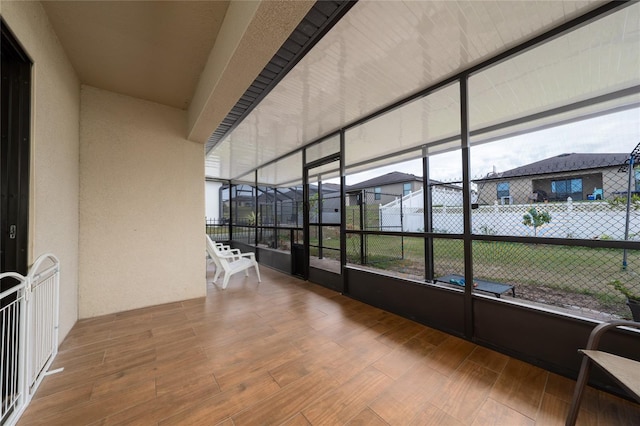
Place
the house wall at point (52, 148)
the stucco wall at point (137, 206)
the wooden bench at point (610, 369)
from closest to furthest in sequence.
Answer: the wooden bench at point (610, 369), the house wall at point (52, 148), the stucco wall at point (137, 206)

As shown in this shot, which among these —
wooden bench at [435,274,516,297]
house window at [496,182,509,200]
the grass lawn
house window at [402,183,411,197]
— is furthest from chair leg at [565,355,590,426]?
house window at [402,183,411,197]

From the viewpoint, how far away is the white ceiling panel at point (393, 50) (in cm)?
163

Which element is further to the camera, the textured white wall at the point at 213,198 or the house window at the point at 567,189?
the textured white wall at the point at 213,198

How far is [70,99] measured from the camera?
2.40 m

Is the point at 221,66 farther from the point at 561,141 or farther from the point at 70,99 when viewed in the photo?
the point at 561,141

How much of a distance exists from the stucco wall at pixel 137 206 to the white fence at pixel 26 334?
3.18 feet

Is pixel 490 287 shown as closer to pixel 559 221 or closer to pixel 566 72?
pixel 559 221

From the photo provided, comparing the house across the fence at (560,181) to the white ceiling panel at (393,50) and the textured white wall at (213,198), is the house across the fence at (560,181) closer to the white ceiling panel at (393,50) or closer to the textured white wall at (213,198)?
the white ceiling panel at (393,50)

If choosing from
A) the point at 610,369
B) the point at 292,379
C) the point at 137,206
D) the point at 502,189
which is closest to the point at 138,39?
the point at 137,206

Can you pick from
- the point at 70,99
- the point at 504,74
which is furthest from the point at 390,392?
the point at 70,99

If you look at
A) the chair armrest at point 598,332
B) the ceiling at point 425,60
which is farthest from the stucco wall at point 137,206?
the chair armrest at point 598,332

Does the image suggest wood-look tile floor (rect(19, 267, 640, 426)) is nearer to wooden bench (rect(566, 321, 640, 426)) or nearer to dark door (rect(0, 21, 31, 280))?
wooden bench (rect(566, 321, 640, 426))

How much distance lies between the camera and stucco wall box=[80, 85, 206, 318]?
2.78 m

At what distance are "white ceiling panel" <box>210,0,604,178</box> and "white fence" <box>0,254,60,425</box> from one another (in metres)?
2.64
